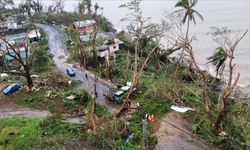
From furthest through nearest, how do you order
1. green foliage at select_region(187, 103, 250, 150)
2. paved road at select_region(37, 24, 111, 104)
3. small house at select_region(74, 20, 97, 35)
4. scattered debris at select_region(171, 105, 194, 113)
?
small house at select_region(74, 20, 97, 35)
paved road at select_region(37, 24, 111, 104)
scattered debris at select_region(171, 105, 194, 113)
green foliage at select_region(187, 103, 250, 150)

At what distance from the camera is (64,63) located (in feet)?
134

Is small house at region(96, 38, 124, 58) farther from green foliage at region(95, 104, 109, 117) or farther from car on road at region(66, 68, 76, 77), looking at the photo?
green foliage at region(95, 104, 109, 117)

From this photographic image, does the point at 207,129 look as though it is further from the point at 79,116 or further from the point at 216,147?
the point at 79,116

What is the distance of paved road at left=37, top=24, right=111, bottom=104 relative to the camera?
31.1 m

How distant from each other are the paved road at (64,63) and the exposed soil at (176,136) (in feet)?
20.0

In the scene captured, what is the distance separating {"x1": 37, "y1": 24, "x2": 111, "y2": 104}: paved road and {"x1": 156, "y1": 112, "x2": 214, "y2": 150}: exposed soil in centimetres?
611

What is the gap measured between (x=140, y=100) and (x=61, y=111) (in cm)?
625

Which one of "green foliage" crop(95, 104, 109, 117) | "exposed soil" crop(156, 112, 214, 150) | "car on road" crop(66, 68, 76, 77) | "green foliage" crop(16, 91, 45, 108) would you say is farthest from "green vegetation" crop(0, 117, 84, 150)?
"car on road" crop(66, 68, 76, 77)

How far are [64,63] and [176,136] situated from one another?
21521 millimetres

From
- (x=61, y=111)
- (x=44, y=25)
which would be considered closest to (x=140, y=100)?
(x=61, y=111)

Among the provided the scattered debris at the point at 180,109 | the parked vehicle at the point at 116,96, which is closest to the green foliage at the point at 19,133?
the parked vehicle at the point at 116,96

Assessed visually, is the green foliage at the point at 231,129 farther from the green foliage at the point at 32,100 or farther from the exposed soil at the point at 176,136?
the green foliage at the point at 32,100

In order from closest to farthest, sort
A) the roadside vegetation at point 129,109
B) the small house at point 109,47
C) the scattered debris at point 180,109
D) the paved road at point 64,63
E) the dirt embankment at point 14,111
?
the roadside vegetation at point 129,109, the scattered debris at point 180,109, the dirt embankment at point 14,111, the paved road at point 64,63, the small house at point 109,47

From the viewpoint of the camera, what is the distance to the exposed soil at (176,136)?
21500 mm
